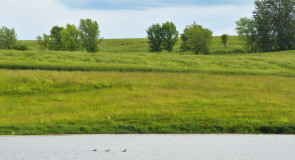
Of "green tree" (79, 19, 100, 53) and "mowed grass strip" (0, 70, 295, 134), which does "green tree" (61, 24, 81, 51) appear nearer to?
"green tree" (79, 19, 100, 53)

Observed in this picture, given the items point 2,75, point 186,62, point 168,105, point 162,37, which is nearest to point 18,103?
point 2,75

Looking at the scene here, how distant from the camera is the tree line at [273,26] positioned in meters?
91.9

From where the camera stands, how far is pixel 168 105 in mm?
23844

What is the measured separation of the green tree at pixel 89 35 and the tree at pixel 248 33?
43.6 meters

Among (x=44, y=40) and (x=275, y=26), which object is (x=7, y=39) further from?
(x=275, y=26)

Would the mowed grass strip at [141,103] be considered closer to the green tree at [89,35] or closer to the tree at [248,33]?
the green tree at [89,35]

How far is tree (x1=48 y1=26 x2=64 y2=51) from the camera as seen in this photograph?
88.8m

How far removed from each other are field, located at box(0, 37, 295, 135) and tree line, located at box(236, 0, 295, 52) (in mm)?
55415

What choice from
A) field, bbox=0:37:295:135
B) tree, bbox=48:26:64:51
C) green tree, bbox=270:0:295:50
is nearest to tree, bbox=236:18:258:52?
green tree, bbox=270:0:295:50
